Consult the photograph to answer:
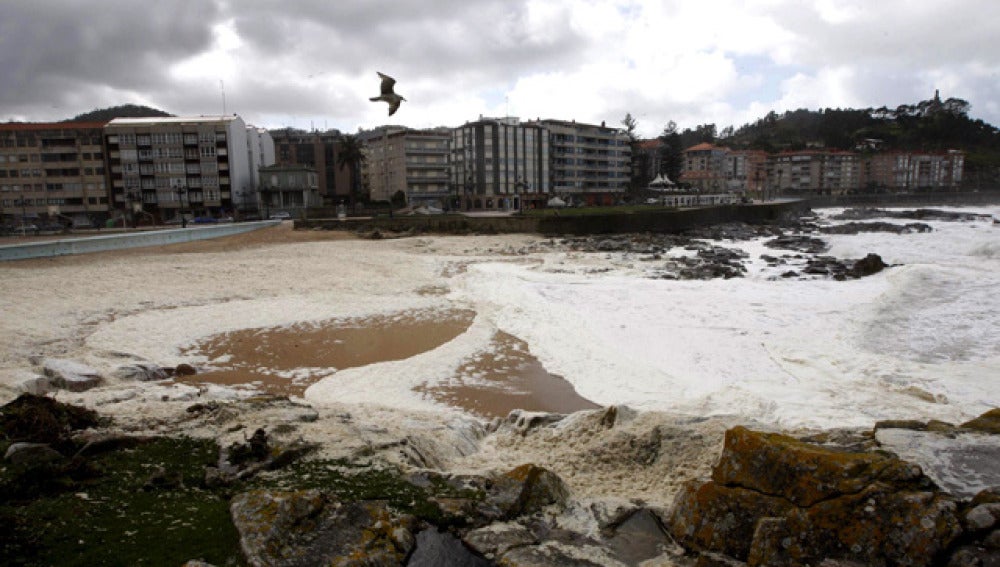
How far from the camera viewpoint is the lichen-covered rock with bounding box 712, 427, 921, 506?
4.51m

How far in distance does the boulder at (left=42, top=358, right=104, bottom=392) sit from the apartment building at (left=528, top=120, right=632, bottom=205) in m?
89.8

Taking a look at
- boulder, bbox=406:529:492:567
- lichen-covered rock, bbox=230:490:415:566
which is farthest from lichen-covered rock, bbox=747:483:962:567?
lichen-covered rock, bbox=230:490:415:566

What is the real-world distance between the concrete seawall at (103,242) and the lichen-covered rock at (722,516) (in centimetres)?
3951

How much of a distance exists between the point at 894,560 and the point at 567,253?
119 feet

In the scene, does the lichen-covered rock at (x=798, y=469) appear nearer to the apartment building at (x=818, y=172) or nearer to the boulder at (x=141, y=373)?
the boulder at (x=141, y=373)

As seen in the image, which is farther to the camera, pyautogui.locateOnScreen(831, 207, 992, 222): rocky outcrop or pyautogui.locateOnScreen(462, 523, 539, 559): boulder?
pyautogui.locateOnScreen(831, 207, 992, 222): rocky outcrop

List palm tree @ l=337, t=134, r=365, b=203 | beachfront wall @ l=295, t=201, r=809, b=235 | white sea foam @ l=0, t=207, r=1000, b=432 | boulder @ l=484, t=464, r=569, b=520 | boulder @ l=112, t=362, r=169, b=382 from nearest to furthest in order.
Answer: boulder @ l=484, t=464, r=569, b=520, boulder @ l=112, t=362, r=169, b=382, white sea foam @ l=0, t=207, r=1000, b=432, beachfront wall @ l=295, t=201, r=809, b=235, palm tree @ l=337, t=134, r=365, b=203

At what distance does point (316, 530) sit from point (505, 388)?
7.74 m

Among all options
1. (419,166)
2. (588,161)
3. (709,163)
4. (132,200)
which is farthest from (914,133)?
(132,200)

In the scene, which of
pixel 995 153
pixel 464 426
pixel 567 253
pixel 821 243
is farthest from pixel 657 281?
pixel 995 153

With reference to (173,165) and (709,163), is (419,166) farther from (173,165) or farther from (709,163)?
(709,163)

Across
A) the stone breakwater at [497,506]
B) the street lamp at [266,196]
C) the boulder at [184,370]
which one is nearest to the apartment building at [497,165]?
the street lamp at [266,196]

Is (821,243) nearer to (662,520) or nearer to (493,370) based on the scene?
(493,370)

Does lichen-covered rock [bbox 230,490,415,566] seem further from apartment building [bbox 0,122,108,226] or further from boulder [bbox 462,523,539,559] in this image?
apartment building [bbox 0,122,108,226]
